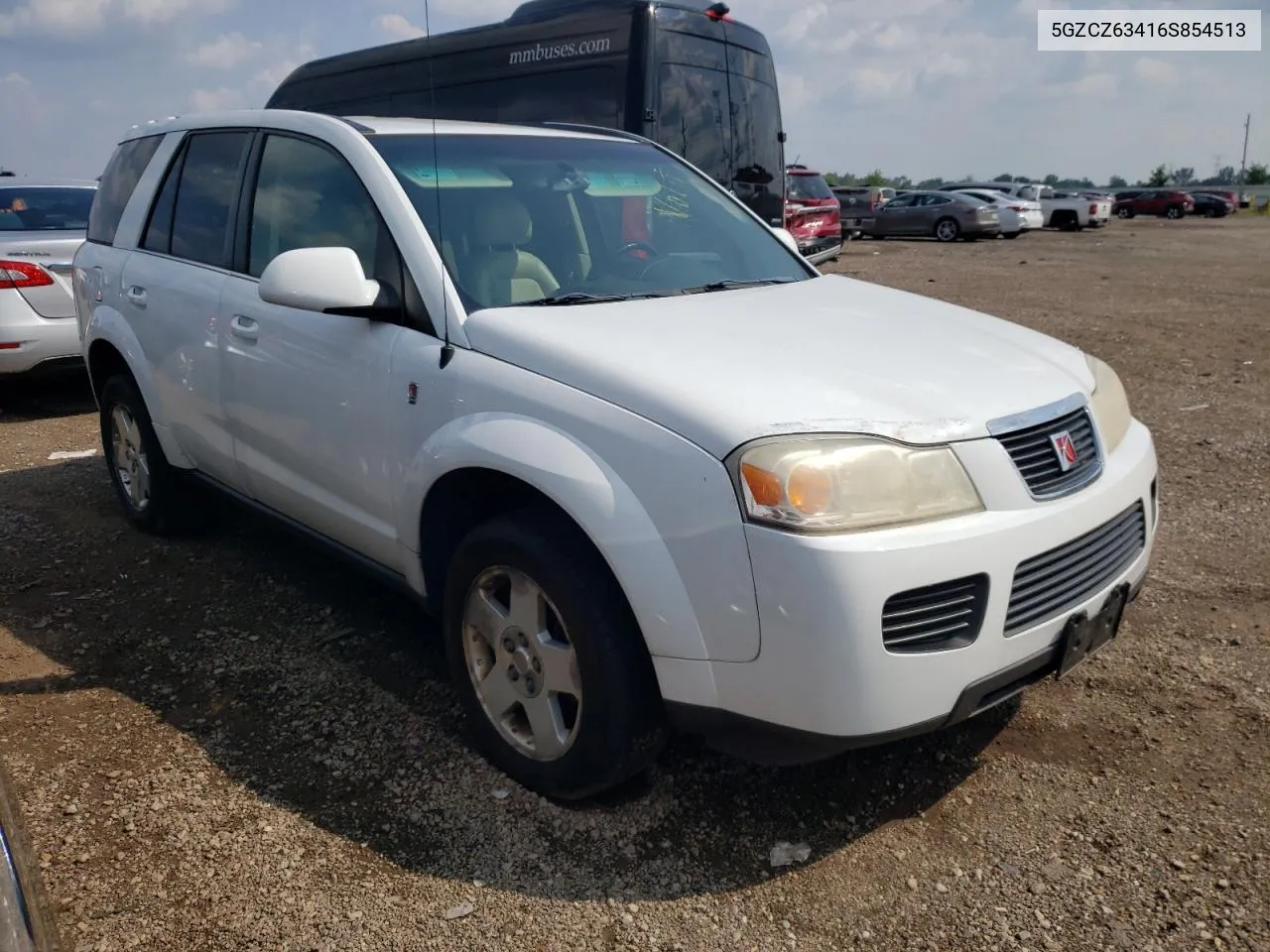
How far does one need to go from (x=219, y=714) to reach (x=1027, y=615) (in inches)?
93.6

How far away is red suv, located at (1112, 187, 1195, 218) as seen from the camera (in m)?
41.5

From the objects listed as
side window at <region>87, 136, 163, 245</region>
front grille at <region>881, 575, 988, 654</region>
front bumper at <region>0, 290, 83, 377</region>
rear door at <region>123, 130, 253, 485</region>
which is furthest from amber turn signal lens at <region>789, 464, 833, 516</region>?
front bumper at <region>0, 290, 83, 377</region>

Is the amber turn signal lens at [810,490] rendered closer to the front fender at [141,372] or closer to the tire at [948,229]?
the front fender at [141,372]

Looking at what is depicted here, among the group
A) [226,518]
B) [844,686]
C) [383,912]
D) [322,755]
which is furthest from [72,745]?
[844,686]

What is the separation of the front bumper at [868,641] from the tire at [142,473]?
3018 millimetres

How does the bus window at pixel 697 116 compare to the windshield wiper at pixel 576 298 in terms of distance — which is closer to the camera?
the windshield wiper at pixel 576 298

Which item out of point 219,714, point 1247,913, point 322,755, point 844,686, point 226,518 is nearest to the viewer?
point 844,686

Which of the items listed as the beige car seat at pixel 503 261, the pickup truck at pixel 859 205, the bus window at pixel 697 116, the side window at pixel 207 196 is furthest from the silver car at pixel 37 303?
the pickup truck at pixel 859 205

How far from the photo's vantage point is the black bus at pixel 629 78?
7500 mm

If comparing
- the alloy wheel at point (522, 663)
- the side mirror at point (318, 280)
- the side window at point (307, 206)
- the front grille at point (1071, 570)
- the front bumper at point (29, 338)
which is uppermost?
the side window at point (307, 206)

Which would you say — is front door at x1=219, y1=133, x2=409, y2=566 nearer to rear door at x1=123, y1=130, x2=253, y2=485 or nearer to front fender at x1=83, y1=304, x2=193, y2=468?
rear door at x1=123, y1=130, x2=253, y2=485

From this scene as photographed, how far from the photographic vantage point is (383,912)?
7.86 feet

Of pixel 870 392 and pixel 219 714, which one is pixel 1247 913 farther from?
pixel 219 714

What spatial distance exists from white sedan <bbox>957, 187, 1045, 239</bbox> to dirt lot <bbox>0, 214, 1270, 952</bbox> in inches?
979
